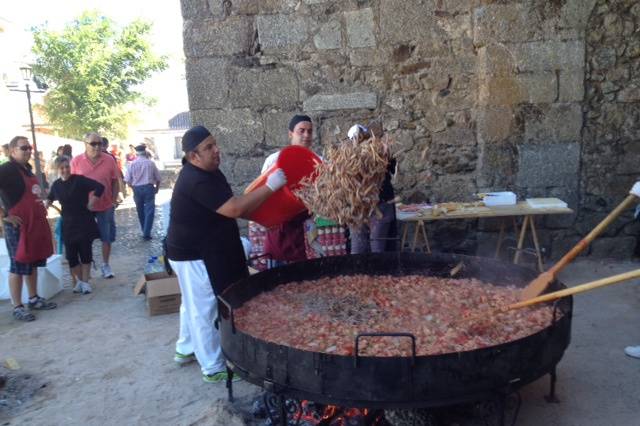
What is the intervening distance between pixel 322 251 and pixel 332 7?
9.21ft

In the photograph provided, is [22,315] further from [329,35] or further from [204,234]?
[329,35]

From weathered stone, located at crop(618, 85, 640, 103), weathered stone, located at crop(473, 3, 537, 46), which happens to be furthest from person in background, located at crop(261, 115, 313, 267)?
weathered stone, located at crop(618, 85, 640, 103)

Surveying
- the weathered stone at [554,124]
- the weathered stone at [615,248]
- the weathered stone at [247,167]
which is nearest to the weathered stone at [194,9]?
the weathered stone at [247,167]

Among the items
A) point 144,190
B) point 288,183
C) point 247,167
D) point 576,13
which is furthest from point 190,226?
point 144,190

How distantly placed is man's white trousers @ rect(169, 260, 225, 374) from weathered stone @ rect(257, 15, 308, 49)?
3184mm

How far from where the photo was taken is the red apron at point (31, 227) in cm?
519

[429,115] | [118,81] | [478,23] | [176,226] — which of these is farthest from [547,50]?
[118,81]

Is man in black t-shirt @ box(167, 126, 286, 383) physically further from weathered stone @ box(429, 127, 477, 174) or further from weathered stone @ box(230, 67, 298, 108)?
weathered stone @ box(429, 127, 477, 174)

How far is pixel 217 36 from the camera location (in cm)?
577

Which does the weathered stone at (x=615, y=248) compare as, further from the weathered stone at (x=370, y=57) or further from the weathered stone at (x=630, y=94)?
the weathered stone at (x=370, y=57)

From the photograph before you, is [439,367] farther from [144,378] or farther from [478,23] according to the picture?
[478,23]

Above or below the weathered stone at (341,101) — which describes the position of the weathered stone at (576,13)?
above

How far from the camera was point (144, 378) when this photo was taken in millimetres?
3750

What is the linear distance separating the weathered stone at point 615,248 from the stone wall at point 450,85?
0.07ft
